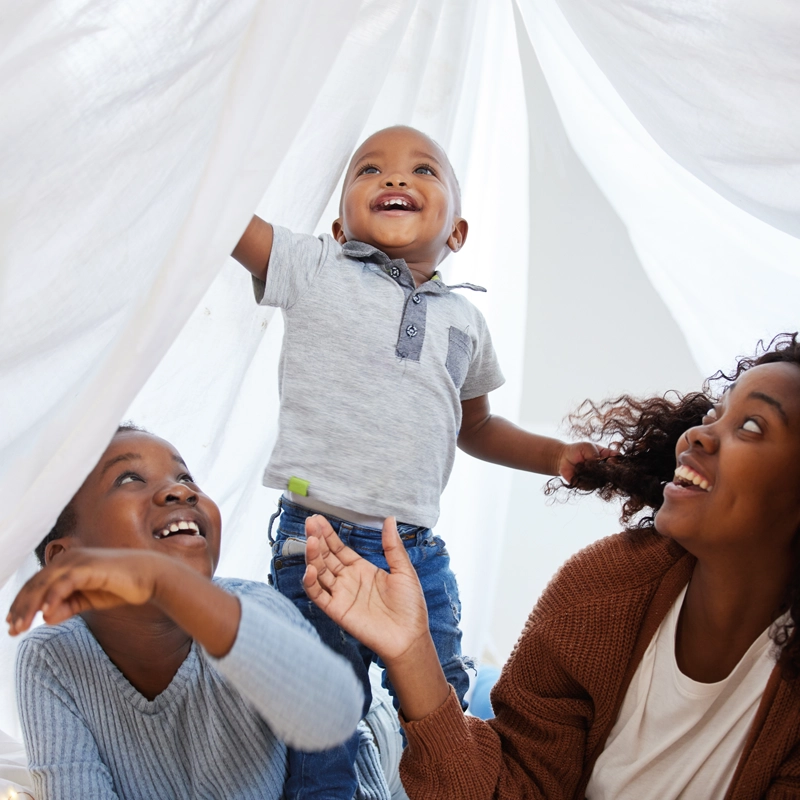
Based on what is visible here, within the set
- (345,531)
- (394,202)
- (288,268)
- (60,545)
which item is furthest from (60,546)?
(394,202)

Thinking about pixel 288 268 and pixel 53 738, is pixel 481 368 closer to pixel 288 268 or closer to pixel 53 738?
pixel 288 268

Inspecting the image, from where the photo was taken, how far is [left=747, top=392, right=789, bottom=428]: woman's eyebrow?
3.94 feet

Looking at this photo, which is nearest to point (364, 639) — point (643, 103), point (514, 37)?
point (643, 103)

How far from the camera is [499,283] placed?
1964 millimetres

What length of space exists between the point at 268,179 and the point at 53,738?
751 mm

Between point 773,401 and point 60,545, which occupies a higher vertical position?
point 773,401

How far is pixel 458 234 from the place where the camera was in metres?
1.65

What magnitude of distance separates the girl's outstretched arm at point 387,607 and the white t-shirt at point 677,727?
290 millimetres

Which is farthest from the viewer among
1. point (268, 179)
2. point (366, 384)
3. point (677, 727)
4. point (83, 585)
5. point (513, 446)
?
point (513, 446)

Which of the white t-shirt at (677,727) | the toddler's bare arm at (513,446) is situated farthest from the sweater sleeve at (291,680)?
the toddler's bare arm at (513,446)

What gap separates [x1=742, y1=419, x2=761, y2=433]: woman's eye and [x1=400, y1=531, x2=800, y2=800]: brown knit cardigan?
22 centimetres

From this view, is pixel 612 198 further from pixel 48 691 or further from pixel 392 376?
pixel 48 691

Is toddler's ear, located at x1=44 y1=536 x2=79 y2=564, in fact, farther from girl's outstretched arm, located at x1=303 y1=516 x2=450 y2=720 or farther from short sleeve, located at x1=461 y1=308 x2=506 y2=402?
short sleeve, located at x1=461 y1=308 x2=506 y2=402

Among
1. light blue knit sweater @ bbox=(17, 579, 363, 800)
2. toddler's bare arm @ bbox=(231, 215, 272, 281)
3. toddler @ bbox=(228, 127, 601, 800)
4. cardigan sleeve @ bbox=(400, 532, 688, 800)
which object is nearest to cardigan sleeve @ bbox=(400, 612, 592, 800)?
cardigan sleeve @ bbox=(400, 532, 688, 800)
